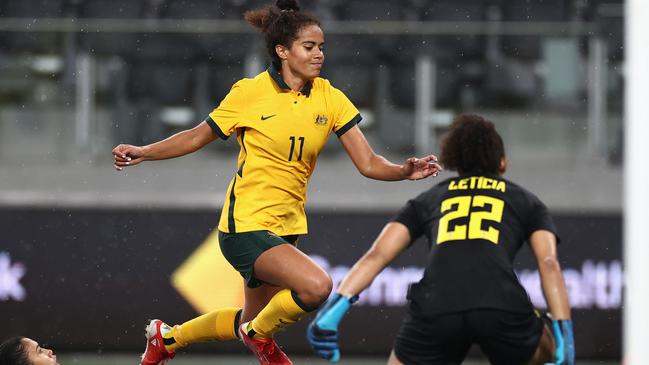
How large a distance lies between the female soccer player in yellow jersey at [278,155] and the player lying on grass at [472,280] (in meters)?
0.44

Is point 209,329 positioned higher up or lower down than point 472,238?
lower down

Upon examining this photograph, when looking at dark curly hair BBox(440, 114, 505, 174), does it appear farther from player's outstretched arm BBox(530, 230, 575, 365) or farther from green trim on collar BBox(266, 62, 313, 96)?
green trim on collar BBox(266, 62, 313, 96)

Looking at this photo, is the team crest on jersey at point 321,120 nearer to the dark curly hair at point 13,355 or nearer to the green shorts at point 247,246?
the green shorts at point 247,246

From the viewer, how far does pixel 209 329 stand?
21.0 feet

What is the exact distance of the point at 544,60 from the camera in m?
9.85

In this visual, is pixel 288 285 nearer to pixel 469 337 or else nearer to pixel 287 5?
pixel 469 337

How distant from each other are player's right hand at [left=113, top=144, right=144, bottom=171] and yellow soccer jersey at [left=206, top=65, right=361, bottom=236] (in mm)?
378

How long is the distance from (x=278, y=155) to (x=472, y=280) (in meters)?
1.26

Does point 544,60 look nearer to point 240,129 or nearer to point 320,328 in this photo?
point 240,129

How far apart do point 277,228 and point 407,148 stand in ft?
12.4

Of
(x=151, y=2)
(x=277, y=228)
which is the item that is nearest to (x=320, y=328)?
(x=277, y=228)

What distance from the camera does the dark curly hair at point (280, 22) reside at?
19.5 ft

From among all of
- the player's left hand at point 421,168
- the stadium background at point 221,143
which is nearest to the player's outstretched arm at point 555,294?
the player's left hand at point 421,168

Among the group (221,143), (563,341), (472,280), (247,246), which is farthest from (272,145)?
(221,143)
